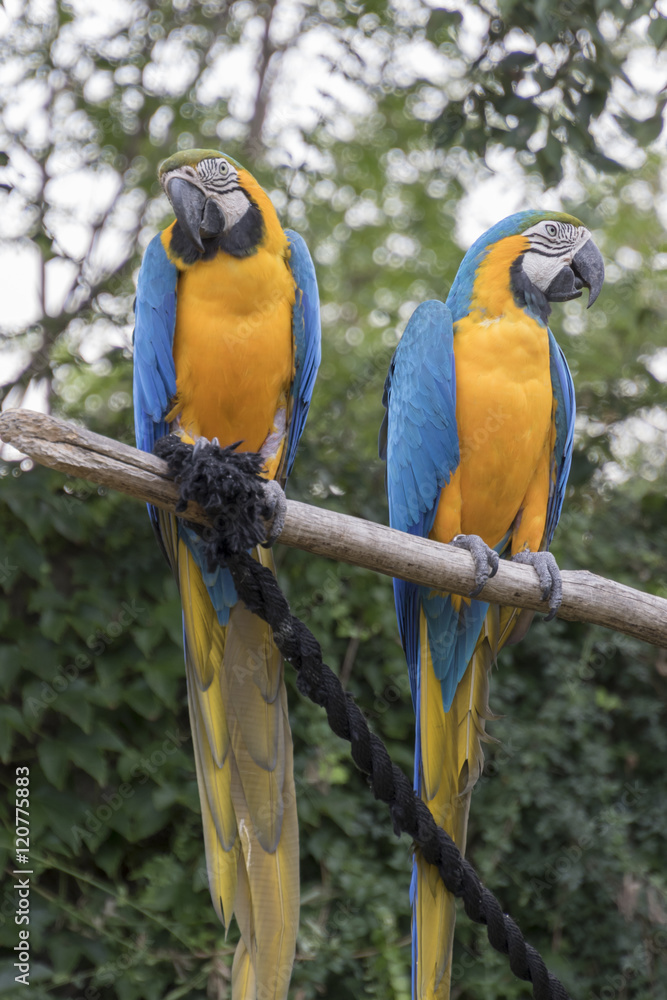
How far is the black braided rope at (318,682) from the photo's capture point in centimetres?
150

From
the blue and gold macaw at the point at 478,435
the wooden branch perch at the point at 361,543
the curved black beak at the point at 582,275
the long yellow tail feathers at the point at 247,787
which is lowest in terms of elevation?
the long yellow tail feathers at the point at 247,787

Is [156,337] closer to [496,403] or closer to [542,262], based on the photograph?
[496,403]

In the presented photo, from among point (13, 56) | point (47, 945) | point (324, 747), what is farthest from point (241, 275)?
point (13, 56)

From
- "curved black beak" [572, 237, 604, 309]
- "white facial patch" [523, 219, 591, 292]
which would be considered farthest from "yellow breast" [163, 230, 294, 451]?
"curved black beak" [572, 237, 604, 309]

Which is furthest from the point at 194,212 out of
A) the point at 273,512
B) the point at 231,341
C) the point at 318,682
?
the point at 318,682

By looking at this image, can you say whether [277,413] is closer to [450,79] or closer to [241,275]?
[241,275]

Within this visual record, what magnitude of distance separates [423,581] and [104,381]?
2.07 m

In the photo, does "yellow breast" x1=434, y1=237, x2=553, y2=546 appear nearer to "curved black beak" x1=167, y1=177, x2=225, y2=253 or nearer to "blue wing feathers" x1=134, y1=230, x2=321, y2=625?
"blue wing feathers" x1=134, y1=230, x2=321, y2=625

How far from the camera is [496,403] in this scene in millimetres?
1892

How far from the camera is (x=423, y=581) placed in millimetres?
1687

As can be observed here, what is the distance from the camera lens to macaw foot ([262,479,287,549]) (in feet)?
5.16

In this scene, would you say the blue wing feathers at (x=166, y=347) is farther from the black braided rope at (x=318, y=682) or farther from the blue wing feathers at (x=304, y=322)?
the black braided rope at (x=318, y=682)

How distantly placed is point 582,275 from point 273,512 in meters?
0.97

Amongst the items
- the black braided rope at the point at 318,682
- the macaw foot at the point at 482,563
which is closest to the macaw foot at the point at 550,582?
the macaw foot at the point at 482,563
